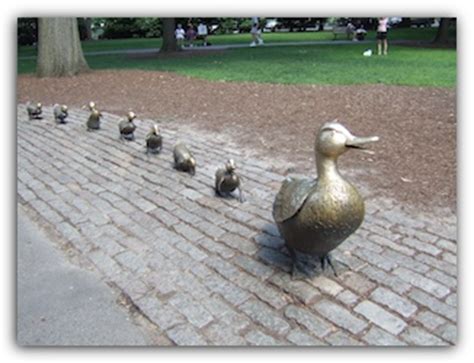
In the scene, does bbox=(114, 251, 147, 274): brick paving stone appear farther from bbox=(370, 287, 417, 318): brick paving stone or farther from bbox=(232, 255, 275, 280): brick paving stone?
bbox=(370, 287, 417, 318): brick paving stone

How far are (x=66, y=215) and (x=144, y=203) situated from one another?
2.95 feet

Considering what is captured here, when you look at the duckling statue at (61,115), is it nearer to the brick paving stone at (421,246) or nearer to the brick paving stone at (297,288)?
the brick paving stone at (297,288)

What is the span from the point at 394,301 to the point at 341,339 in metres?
0.62

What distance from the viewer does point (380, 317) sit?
11.2ft

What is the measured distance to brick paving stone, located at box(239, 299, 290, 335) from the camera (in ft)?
11.0

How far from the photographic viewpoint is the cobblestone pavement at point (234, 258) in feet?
11.1

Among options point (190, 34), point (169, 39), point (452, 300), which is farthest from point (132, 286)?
point (190, 34)

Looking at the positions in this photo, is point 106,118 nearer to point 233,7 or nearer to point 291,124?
point 291,124

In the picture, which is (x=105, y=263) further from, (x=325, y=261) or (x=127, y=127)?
(x=127, y=127)

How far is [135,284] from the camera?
4004mm

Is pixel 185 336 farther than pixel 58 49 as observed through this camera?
No

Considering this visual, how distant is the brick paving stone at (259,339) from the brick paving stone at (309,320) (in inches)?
10.1

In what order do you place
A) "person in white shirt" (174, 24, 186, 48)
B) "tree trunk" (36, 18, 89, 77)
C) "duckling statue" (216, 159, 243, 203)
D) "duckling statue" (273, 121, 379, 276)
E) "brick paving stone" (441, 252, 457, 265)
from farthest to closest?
"person in white shirt" (174, 24, 186, 48), "tree trunk" (36, 18, 89, 77), "duckling statue" (216, 159, 243, 203), "brick paving stone" (441, 252, 457, 265), "duckling statue" (273, 121, 379, 276)

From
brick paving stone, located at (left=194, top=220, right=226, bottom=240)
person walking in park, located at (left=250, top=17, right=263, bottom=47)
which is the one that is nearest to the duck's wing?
brick paving stone, located at (left=194, top=220, right=226, bottom=240)
